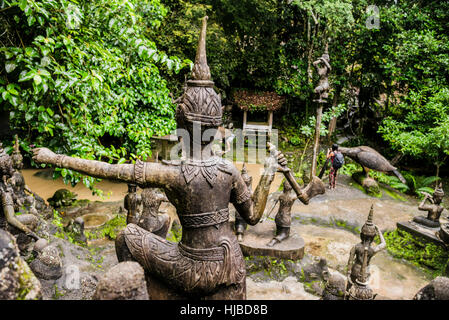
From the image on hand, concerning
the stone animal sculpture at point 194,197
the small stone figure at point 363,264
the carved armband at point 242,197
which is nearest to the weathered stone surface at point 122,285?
the stone animal sculpture at point 194,197

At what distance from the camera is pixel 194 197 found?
2412 millimetres

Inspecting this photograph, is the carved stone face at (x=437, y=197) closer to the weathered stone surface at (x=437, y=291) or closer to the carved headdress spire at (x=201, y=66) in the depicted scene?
the weathered stone surface at (x=437, y=291)

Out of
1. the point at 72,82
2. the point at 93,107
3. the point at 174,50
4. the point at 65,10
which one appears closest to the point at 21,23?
the point at 65,10

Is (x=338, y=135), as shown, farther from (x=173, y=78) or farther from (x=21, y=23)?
(x=21, y=23)

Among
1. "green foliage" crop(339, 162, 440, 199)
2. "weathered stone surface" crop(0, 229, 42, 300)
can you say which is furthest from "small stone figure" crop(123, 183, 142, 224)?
"green foliage" crop(339, 162, 440, 199)

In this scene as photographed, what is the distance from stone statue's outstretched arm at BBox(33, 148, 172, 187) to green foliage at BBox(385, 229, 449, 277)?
17.5ft

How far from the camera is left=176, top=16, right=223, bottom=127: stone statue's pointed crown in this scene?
2.39 m

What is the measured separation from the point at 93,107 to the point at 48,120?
947 mm

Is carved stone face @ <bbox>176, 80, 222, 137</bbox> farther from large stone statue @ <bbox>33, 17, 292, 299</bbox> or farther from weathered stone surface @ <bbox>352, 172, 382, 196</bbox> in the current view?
weathered stone surface @ <bbox>352, 172, 382, 196</bbox>

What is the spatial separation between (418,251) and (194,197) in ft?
18.6

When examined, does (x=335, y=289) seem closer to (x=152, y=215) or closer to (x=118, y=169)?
(x=152, y=215)

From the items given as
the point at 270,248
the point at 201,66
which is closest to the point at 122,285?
the point at 201,66

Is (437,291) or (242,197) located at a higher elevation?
(242,197)

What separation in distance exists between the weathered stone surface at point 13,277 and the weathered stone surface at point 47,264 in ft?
7.11
